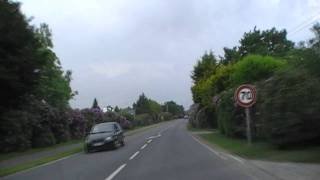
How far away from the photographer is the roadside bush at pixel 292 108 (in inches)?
866

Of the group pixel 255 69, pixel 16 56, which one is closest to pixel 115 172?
pixel 16 56

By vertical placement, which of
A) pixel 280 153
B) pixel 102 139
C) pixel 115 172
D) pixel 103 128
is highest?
pixel 103 128

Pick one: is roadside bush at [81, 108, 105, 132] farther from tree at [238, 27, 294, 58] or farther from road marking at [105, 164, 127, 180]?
road marking at [105, 164, 127, 180]

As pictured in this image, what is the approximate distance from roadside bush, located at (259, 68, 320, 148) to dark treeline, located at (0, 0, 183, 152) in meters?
8.64

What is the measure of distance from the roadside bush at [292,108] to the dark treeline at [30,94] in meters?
8.64

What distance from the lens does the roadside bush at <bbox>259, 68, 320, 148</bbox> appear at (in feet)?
72.2

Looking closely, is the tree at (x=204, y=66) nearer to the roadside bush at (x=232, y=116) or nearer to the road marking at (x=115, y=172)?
the roadside bush at (x=232, y=116)

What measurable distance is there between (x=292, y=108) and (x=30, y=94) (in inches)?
388

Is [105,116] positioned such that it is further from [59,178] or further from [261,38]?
[59,178]

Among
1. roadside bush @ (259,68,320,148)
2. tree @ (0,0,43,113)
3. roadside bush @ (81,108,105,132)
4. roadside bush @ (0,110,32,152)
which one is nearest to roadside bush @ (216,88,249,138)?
roadside bush @ (259,68,320,148)

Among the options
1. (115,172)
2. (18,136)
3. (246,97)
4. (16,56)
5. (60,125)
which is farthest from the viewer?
(60,125)

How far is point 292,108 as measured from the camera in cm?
2297

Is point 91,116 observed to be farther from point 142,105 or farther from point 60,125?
point 142,105

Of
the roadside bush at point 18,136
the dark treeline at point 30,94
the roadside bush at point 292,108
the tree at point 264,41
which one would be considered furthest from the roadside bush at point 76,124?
the roadside bush at point 292,108
